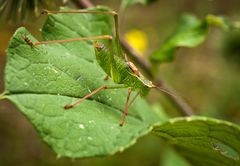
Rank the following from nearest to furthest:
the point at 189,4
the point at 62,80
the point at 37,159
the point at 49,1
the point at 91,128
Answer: the point at 91,128
the point at 62,80
the point at 49,1
the point at 37,159
the point at 189,4

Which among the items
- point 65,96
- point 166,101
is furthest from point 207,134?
point 166,101

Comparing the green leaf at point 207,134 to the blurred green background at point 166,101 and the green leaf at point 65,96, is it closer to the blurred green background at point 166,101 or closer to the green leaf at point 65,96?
the green leaf at point 65,96

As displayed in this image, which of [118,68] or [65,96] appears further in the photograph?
[118,68]

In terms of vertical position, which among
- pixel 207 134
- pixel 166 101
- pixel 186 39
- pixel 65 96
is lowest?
pixel 166 101

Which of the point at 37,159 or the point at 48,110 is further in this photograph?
the point at 37,159

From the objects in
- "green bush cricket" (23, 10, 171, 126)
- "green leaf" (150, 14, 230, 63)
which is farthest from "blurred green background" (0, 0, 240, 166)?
"green bush cricket" (23, 10, 171, 126)

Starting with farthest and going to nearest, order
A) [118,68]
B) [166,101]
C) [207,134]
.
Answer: [166,101] < [118,68] < [207,134]

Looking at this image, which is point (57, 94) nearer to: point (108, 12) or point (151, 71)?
point (108, 12)

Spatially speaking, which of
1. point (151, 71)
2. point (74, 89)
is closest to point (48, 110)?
point (74, 89)

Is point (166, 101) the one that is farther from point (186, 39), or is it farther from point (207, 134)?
point (207, 134)
